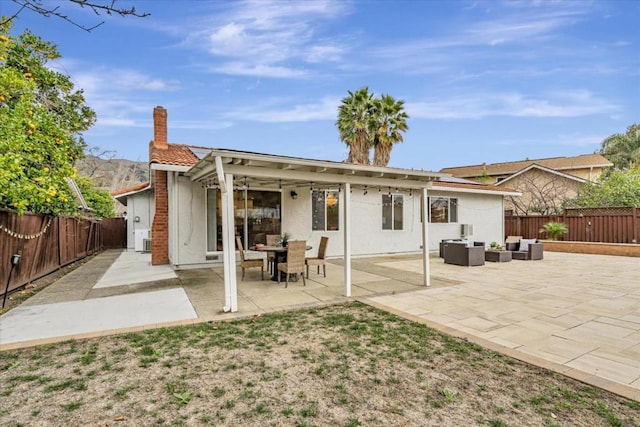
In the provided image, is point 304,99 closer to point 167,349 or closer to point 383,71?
point 383,71

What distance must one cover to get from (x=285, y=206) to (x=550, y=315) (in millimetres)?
7502

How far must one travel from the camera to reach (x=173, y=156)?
9266 mm

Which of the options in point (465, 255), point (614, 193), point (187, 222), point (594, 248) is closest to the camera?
point (187, 222)

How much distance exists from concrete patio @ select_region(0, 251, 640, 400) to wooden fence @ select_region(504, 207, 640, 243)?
19.1ft

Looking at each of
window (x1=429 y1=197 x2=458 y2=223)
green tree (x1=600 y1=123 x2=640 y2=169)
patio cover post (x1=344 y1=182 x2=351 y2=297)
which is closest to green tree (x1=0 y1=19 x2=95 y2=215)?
patio cover post (x1=344 y1=182 x2=351 y2=297)

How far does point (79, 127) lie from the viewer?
1140 centimetres

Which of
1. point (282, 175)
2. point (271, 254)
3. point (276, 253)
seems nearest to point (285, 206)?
point (271, 254)

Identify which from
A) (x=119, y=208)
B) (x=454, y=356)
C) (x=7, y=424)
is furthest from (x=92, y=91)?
(x=119, y=208)

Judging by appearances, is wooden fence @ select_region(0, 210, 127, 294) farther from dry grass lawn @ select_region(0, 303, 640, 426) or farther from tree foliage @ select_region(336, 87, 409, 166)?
tree foliage @ select_region(336, 87, 409, 166)

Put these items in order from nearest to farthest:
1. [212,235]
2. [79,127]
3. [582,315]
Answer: [582,315] → [212,235] → [79,127]

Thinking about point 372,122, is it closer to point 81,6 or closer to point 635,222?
point 635,222

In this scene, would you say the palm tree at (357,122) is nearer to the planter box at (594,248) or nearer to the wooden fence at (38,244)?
the planter box at (594,248)

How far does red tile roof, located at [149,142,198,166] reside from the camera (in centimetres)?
846

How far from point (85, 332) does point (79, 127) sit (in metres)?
9.71
